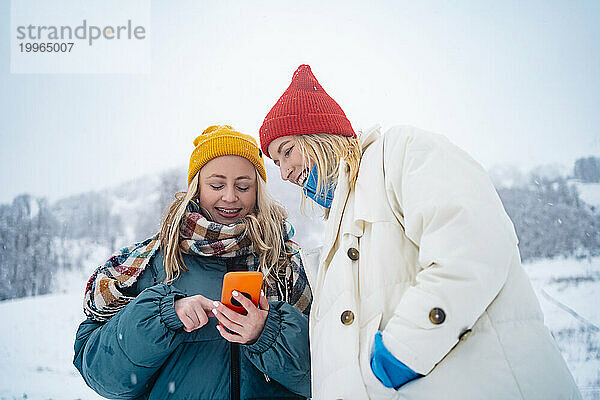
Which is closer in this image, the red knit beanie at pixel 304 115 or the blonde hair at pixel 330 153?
the blonde hair at pixel 330 153

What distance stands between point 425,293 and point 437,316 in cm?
4

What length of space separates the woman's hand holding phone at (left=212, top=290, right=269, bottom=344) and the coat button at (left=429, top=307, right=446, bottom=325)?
0.48 meters

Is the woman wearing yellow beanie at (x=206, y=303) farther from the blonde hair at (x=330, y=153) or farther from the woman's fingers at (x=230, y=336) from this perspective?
the blonde hair at (x=330, y=153)

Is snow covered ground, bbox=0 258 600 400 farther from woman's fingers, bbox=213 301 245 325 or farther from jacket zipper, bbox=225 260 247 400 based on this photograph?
woman's fingers, bbox=213 301 245 325

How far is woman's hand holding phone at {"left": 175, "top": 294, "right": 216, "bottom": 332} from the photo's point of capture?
1118mm

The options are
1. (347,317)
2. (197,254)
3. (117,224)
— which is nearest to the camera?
(347,317)

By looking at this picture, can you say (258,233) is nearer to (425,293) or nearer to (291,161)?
(291,161)

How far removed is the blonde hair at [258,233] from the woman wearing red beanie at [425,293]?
0.43 meters

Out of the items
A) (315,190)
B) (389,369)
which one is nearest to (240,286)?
(315,190)

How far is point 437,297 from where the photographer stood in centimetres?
74

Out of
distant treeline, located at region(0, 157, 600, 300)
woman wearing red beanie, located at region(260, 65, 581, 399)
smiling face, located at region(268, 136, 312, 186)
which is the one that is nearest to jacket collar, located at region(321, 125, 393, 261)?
woman wearing red beanie, located at region(260, 65, 581, 399)

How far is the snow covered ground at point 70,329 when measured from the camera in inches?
118

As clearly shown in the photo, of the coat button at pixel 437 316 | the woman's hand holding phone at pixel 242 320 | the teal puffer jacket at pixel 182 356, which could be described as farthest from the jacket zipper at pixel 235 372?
the coat button at pixel 437 316

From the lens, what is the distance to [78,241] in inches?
129
